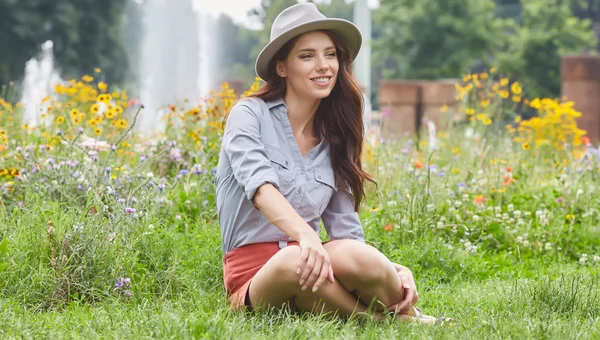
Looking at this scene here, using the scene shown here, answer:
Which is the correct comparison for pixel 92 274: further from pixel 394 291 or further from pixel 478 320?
pixel 478 320

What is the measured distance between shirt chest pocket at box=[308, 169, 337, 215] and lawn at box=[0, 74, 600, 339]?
1.49 feet

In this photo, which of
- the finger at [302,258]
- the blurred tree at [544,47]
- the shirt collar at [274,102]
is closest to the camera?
the finger at [302,258]

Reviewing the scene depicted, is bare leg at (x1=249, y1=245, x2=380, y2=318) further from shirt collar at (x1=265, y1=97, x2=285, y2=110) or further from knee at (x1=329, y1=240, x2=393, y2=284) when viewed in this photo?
shirt collar at (x1=265, y1=97, x2=285, y2=110)

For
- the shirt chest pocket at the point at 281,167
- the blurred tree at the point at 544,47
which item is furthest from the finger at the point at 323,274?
the blurred tree at the point at 544,47

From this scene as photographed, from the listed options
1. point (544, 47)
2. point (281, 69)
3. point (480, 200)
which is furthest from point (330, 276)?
point (544, 47)

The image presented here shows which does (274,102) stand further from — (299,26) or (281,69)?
(299,26)

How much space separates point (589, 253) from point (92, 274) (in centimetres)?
281

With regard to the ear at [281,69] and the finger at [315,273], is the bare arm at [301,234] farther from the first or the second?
the ear at [281,69]

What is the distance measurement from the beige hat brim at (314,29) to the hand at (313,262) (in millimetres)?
788

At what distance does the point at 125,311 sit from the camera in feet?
12.3

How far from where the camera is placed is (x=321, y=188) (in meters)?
3.83

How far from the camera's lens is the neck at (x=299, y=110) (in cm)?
390

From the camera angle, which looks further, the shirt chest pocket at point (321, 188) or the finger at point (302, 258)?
the shirt chest pocket at point (321, 188)

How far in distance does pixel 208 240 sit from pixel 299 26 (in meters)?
1.51
